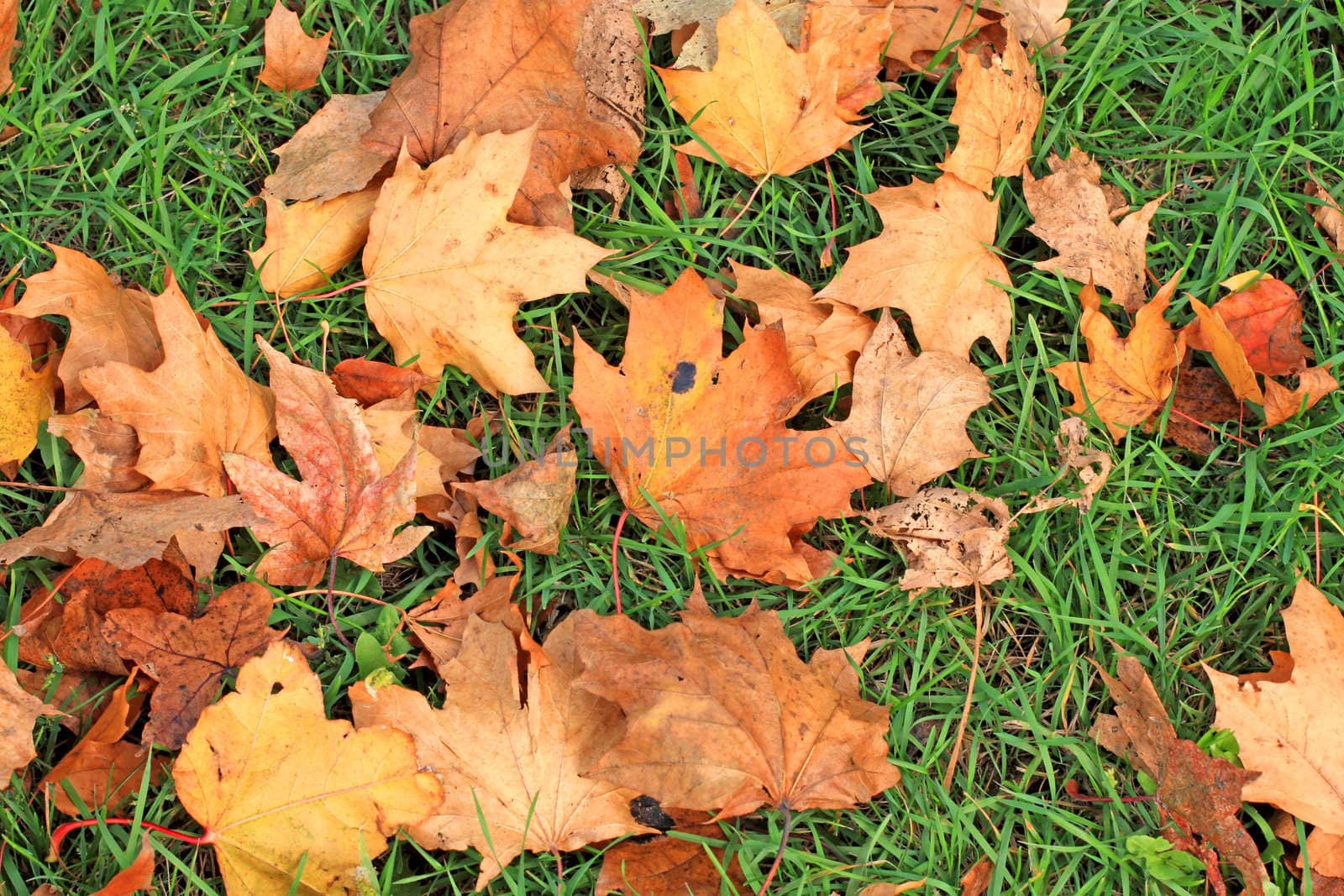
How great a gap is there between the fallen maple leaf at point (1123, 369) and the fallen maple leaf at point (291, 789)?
152cm

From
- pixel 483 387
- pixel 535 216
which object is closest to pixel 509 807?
pixel 483 387

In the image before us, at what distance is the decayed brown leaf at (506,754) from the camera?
76.9 inches

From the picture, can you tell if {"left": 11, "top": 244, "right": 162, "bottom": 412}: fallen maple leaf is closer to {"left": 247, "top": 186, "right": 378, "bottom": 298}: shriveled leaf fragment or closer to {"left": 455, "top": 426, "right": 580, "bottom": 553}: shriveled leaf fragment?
{"left": 247, "top": 186, "right": 378, "bottom": 298}: shriveled leaf fragment

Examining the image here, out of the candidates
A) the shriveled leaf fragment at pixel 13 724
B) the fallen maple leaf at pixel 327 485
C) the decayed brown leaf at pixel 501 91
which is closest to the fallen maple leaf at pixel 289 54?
the decayed brown leaf at pixel 501 91

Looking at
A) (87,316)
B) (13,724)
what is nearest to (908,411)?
(87,316)

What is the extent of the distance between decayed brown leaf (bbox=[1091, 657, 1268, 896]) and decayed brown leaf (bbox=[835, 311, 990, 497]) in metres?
0.55

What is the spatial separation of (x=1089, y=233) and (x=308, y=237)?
1656 mm

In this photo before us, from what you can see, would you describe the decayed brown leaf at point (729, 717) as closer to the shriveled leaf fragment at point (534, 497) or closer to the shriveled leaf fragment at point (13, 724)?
the shriveled leaf fragment at point (534, 497)

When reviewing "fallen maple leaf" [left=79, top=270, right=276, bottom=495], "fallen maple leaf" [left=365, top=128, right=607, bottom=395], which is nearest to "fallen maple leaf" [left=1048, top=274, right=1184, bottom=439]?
"fallen maple leaf" [left=365, top=128, right=607, bottom=395]

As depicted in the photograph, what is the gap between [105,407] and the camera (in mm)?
1991

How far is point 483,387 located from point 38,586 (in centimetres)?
95

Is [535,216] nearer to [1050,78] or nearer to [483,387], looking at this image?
[483,387]

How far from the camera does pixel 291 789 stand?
74.5 inches

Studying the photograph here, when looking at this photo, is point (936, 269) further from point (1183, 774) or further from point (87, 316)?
point (87, 316)
